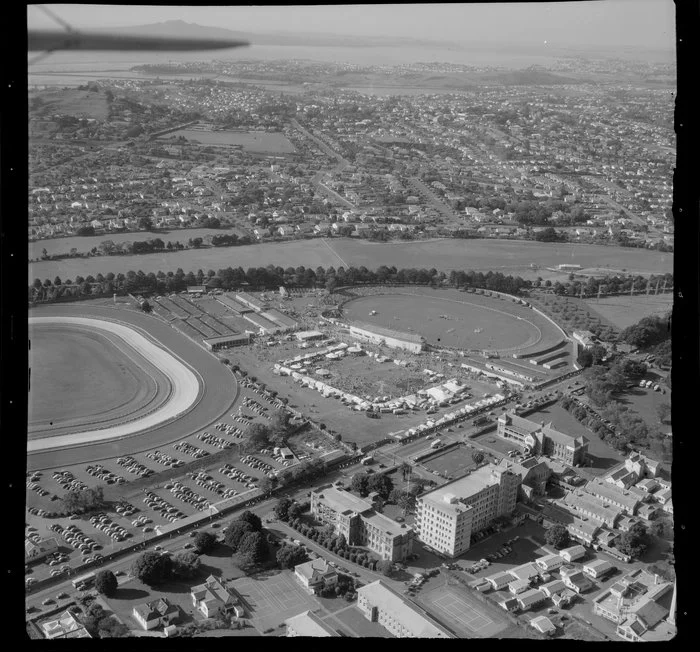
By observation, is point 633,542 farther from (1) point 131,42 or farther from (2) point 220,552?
(1) point 131,42

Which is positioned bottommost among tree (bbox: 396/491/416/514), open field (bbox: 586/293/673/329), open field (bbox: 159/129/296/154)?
tree (bbox: 396/491/416/514)

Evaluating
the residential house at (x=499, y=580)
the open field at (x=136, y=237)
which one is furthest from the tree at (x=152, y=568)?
the open field at (x=136, y=237)

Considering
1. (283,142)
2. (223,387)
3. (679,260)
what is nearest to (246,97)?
(283,142)

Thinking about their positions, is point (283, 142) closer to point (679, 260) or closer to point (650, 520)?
point (650, 520)

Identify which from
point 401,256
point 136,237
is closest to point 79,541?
point 136,237

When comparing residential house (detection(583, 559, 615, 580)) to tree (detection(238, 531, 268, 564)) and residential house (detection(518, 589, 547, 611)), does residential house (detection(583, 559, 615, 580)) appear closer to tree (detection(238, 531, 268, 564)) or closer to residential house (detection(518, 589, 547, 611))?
residential house (detection(518, 589, 547, 611))

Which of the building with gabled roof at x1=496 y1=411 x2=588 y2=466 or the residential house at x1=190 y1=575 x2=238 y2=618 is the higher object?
the building with gabled roof at x1=496 y1=411 x2=588 y2=466

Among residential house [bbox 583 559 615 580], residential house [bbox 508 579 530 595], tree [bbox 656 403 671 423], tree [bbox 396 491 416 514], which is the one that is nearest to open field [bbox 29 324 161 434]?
tree [bbox 396 491 416 514]
